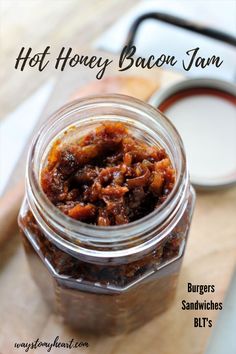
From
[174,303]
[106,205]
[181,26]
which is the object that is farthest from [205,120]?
[106,205]

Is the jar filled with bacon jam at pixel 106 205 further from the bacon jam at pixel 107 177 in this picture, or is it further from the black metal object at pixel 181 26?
the black metal object at pixel 181 26

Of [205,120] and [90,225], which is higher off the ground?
[205,120]

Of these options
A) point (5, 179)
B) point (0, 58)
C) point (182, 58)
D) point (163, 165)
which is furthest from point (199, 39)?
point (163, 165)

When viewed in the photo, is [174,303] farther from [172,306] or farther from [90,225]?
[90,225]

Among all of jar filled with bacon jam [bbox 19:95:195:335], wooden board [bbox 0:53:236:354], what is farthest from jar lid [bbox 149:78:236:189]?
jar filled with bacon jam [bbox 19:95:195:335]

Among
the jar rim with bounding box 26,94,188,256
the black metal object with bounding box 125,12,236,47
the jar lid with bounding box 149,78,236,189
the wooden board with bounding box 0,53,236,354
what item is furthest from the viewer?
the black metal object with bounding box 125,12,236,47

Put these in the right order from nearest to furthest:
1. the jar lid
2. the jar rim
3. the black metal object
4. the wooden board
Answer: the jar rim, the wooden board, the jar lid, the black metal object

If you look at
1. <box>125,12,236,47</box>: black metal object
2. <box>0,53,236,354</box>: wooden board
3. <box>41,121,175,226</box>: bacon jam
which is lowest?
<box>0,53,236,354</box>: wooden board

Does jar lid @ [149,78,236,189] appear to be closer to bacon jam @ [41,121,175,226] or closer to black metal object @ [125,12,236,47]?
black metal object @ [125,12,236,47]
